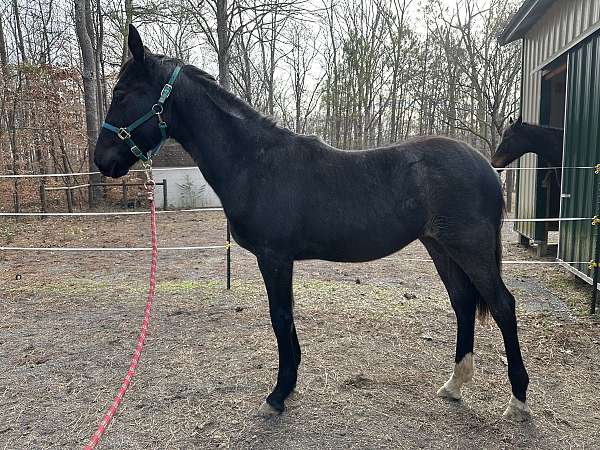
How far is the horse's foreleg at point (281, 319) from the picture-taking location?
2.44 m

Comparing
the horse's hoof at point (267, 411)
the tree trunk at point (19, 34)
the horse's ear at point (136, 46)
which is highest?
the tree trunk at point (19, 34)

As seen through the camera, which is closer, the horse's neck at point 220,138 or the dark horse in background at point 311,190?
the dark horse in background at point 311,190

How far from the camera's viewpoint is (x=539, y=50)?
6.52 m

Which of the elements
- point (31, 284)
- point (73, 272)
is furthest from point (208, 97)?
point (73, 272)

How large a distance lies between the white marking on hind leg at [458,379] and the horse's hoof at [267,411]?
1.02m

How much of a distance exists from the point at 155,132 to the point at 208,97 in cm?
37

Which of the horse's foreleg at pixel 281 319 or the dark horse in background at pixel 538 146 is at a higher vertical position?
the dark horse in background at pixel 538 146

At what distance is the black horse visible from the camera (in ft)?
19.6

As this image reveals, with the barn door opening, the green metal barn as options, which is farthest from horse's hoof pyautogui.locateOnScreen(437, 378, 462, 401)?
the barn door opening

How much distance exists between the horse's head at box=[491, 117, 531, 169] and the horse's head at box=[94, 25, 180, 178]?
17.7 ft

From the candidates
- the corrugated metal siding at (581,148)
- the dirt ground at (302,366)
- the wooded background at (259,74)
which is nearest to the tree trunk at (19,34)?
the wooded background at (259,74)

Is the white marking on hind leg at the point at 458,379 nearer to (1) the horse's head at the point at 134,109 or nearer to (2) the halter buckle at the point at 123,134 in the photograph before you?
(1) the horse's head at the point at 134,109

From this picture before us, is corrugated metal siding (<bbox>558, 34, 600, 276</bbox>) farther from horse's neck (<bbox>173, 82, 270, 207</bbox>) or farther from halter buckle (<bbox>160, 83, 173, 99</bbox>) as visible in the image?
halter buckle (<bbox>160, 83, 173, 99</bbox>)

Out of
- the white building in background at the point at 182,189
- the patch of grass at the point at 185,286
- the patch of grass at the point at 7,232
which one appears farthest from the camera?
the white building in background at the point at 182,189
